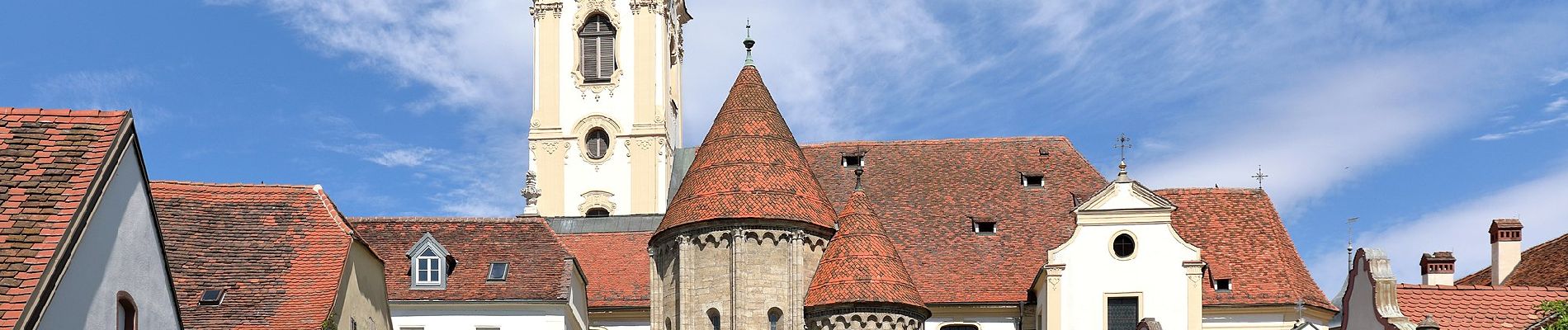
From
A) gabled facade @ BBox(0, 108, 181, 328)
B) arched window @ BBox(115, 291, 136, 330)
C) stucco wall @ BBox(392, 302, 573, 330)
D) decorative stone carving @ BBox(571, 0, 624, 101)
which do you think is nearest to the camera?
gabled facade @ BBox(0, 108, 181, 328)

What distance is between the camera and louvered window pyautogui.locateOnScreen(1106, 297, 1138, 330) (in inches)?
2042

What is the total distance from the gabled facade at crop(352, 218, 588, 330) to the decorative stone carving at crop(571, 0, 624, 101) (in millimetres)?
18222

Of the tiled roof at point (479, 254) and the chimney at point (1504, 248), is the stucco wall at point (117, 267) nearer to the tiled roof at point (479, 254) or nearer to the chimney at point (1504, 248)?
the tiled roof at point (479, 254)

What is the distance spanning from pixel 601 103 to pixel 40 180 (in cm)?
5280

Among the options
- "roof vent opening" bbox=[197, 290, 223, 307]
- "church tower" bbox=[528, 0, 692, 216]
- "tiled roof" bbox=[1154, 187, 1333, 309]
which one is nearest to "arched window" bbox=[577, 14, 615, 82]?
"church tower" bbox=[528, 0, 692, 216]

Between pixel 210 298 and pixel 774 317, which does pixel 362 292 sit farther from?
pixel 774 317

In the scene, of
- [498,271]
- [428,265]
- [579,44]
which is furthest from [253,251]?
[579,44]

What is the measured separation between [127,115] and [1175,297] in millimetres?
33049

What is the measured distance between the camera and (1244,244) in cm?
5500

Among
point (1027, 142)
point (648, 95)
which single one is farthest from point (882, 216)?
point (648, 95)

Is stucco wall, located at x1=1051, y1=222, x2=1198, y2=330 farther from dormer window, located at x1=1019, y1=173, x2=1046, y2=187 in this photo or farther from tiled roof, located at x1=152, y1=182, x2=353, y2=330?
tiled roof, located at x1=152, y1=182, x2=353, y2=330

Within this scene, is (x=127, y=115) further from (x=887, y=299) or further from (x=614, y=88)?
(x=614, y=88)

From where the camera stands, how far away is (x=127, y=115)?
22.8m

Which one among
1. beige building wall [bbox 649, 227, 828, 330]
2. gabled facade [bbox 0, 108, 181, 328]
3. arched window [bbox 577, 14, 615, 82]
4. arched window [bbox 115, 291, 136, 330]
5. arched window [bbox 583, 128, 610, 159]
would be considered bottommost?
arched window [bbox 115, 291, 136, 330]
